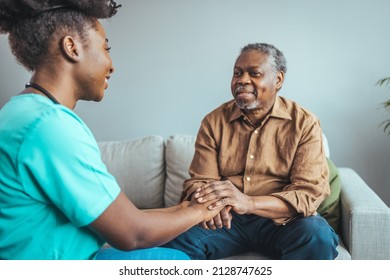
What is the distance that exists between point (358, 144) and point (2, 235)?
1.98m

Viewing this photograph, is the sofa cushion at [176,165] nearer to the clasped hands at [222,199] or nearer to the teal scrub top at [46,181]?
the clasped hands at [222,199]

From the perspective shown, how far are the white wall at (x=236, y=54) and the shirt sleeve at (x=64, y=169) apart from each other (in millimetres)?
1611

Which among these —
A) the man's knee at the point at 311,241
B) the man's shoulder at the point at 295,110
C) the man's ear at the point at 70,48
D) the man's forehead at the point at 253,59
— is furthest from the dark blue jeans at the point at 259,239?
the man's ear at the point at 70,48

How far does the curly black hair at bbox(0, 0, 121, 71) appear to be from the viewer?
39.1 inches

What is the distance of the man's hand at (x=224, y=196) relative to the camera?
Result: 4.60 ft

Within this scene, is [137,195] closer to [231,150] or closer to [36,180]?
[231,150]

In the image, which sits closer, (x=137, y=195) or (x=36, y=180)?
(x=36, y=180)

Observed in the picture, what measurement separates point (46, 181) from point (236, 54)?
1.72 meters

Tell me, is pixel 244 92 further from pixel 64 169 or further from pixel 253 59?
pixel 64 169

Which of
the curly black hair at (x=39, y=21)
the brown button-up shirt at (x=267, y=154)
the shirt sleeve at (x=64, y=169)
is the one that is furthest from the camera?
the brown button-up shirt at (x=267, y=154)

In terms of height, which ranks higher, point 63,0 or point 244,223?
point 63,0

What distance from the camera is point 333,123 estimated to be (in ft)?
7.95
